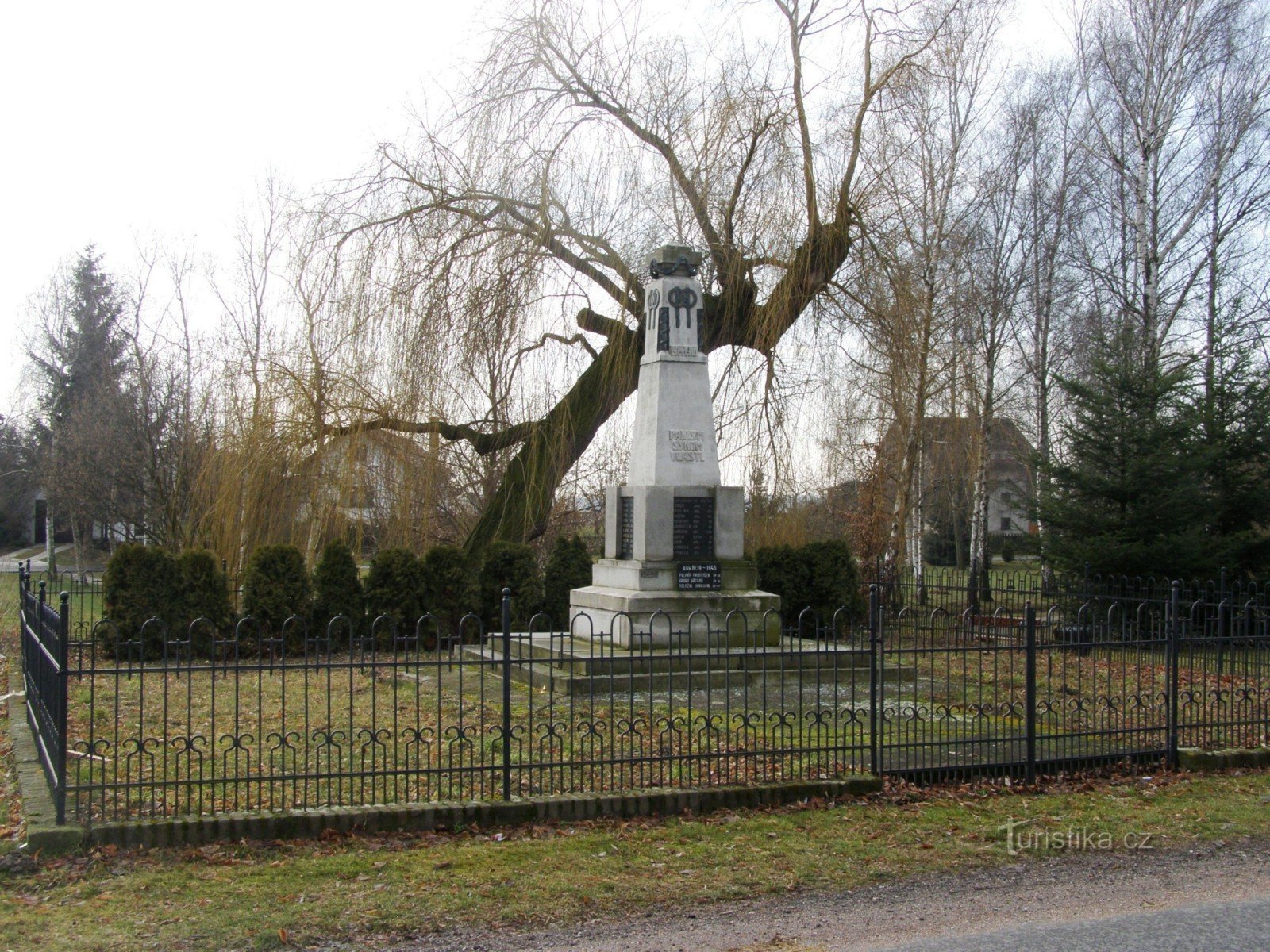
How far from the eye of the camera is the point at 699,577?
12523 mm

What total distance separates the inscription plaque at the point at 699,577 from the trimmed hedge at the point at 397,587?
429 cm

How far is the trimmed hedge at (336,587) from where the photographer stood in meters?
14.7

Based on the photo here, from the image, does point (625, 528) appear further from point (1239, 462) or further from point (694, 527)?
point (1239, 462)

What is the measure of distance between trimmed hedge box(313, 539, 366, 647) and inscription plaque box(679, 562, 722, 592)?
4848 mm

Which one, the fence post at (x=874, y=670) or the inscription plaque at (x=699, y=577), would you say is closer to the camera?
the fence post at (x=874, y=670)

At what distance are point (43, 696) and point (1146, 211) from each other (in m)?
19.0

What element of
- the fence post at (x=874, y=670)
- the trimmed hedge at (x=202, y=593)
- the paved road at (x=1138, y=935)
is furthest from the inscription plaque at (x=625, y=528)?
the paved road at (x=1138, y=935)

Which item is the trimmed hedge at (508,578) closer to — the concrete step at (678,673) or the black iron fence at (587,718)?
the black iron fence at (587,718)

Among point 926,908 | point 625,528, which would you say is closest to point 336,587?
point 625,528

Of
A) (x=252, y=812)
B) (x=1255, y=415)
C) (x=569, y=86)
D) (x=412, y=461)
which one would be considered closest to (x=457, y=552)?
(x=412, y=461)

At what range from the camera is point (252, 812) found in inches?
244

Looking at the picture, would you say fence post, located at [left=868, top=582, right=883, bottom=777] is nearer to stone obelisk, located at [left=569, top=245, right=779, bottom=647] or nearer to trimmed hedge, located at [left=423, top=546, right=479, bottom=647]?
stone obelisk, located at [left=569, top=245, right=779, bottom=647]

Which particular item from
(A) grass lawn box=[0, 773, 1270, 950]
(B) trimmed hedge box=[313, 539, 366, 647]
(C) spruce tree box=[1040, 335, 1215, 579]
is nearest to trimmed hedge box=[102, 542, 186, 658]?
(B) trimmed hedge box=[313, 539, 366, 647]

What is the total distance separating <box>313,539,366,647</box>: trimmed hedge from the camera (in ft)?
48.1
